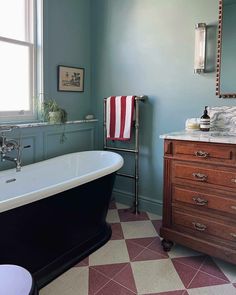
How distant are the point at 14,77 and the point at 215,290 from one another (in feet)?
8.11

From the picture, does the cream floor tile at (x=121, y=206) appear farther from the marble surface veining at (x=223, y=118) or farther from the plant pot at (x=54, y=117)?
the marble surface veining at (x=223, y=118)

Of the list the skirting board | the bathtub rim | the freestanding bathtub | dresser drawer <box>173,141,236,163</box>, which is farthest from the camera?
the skirting board

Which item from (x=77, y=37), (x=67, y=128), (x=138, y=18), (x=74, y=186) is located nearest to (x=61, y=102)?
(x=67, y=128)

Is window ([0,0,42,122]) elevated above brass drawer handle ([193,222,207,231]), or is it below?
above

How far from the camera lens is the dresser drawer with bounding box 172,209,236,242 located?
1873 mm

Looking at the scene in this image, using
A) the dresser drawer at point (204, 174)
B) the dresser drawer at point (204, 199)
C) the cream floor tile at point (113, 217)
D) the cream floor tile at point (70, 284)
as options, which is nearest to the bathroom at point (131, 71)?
the cream floor tile at point (113, 217)

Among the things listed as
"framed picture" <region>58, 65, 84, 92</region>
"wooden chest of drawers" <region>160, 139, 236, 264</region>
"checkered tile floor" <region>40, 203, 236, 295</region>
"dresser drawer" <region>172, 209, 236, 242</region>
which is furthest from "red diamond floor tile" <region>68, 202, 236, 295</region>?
"framed picture" <region>58, 65, 84, 92</region>

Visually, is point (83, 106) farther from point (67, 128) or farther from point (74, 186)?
point (74, 186)

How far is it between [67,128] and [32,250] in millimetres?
1536

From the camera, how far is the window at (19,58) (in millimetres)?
2549

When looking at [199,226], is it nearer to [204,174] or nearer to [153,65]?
[204,174]

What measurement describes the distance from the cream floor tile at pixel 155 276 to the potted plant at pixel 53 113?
5.09 ft

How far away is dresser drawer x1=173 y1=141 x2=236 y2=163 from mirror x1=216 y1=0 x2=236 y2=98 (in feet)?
2.25

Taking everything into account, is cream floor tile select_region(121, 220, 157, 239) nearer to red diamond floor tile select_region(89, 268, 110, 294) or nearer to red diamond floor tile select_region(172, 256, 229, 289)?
red diamond floor tile select_region(172, 256, 229, 289)
